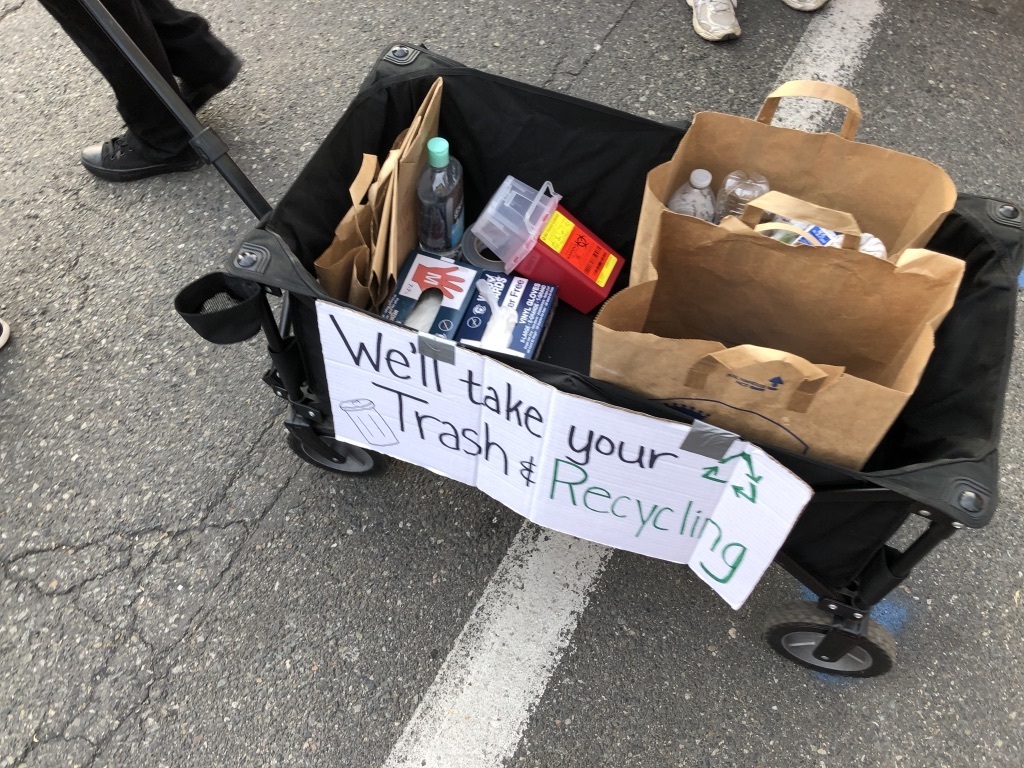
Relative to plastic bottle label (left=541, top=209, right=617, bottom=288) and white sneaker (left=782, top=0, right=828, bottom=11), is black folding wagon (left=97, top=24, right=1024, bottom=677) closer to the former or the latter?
plastic bottle label (left=541, top=209, right=617, bottom=288)

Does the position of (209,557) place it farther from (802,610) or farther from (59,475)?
(802,610)

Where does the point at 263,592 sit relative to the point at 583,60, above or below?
below

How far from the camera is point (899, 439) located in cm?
139

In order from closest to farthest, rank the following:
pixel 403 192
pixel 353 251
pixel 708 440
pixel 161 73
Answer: pixel 708 440, pixel 353 251, pixel 403 192, pixel 161 73

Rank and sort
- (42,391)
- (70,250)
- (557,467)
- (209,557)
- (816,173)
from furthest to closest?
(70,250)
(42,391)
(209,557)
(816,173)
(557,467)

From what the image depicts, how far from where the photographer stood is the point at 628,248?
6.27 feet

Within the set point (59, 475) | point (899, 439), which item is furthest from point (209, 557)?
point (899, 439)

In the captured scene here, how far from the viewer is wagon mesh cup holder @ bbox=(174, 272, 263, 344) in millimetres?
1277

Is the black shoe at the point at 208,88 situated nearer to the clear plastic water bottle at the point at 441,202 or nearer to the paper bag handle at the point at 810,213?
the clear plastic water bottle at the point at 441,202

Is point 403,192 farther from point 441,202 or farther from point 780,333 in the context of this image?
point 780,333

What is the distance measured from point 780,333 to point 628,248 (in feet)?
1.68

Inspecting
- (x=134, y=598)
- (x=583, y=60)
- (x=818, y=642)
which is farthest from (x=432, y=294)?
(x=583, y=60)

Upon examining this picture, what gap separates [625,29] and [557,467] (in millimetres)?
2235

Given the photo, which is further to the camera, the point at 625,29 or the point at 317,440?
the point at 625,29
